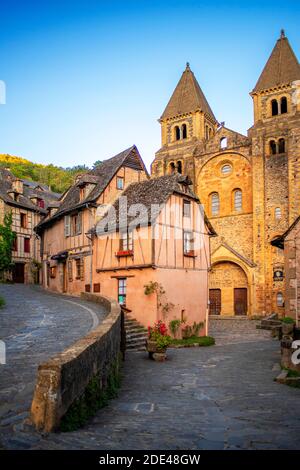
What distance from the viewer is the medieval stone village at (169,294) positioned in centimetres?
498

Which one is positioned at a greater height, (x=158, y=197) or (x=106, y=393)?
(x=158, y=197)

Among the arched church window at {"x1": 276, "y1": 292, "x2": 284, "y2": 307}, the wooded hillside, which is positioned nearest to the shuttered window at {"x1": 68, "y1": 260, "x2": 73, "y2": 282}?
the arched church window at {"x1": 276, "y1": 292, "x2": 284, "y2": 307}

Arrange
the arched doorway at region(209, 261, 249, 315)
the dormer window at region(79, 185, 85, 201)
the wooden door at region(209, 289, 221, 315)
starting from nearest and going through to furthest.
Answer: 1. the dormer window at region(79, 185, 85, 201)
2. the arched doorway at region(209, 261, 249, 315)
3. the wooden door at region(209, 289, 221, 315)

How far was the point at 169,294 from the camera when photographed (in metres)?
18.8

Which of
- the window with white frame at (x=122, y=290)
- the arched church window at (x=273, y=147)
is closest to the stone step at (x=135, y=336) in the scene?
the window with white frame at (x=122, y=290)

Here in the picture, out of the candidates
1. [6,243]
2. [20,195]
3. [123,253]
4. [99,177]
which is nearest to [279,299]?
[123,253]

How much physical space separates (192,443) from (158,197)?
52.0ft

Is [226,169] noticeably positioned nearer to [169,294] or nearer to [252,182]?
[252,182]

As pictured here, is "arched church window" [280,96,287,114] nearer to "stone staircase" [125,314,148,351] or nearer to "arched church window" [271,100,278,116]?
"arched church window" [271,100,278,116]

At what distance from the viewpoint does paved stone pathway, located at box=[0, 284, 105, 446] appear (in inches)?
205

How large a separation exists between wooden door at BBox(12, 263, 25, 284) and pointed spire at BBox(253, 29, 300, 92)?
86.7 ft

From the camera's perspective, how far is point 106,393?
696 cm

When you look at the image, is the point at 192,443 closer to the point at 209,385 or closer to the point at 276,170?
the point at 209,385
